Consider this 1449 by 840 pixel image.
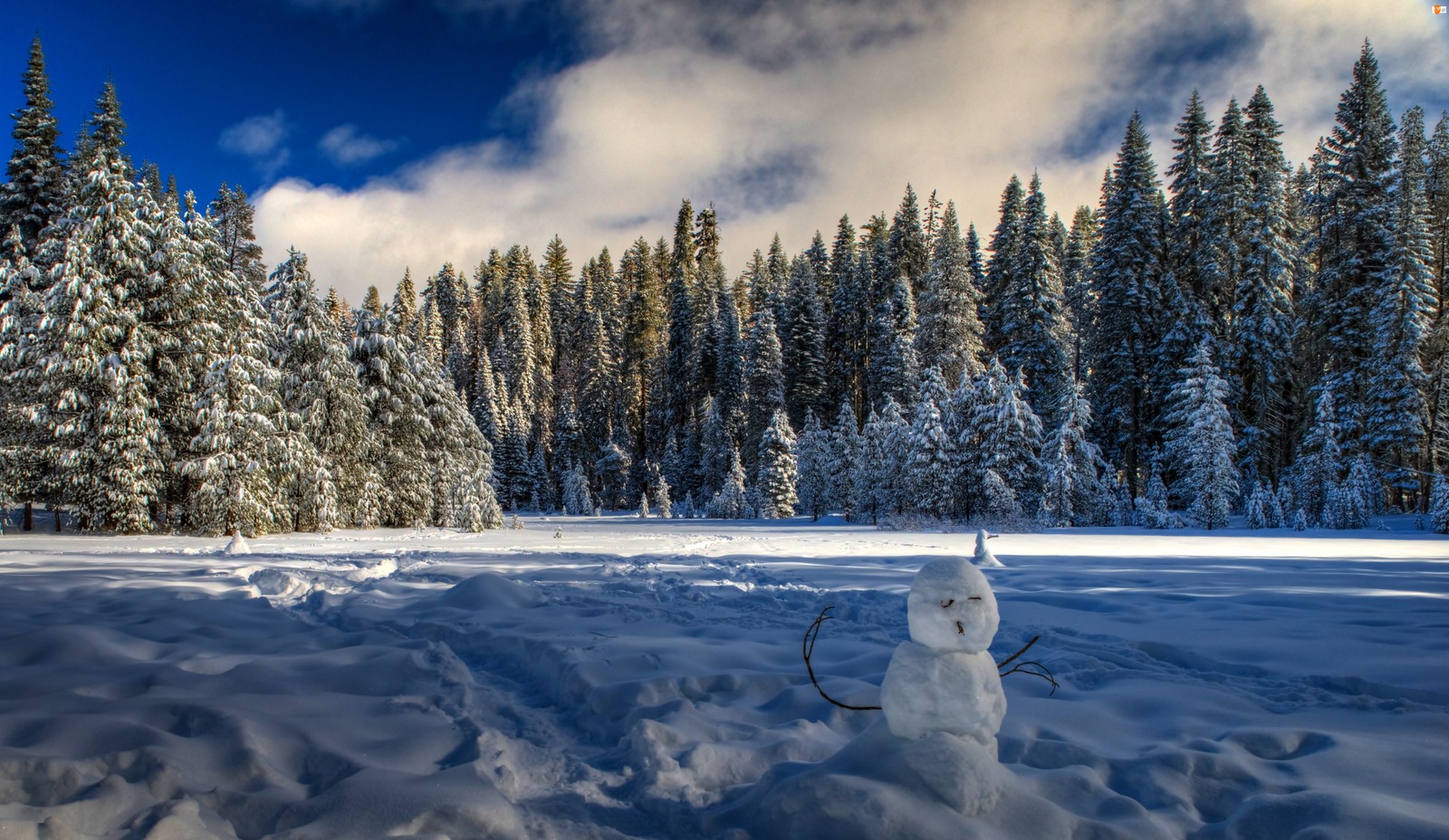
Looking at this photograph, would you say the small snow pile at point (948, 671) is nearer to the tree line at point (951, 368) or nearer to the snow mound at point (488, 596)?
the snow mound at point (488, 596)

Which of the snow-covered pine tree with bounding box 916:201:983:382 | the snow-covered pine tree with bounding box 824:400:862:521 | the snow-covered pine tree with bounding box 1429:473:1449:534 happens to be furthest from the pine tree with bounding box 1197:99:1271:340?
the snow-covered pine tree with bounding box 824:400:862:521

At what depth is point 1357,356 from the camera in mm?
22859

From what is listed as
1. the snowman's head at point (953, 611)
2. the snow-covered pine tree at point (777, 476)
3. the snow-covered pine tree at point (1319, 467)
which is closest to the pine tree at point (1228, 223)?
the snow-covered pine tree at point (1319, 467)

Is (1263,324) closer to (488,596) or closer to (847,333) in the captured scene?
(847,333)

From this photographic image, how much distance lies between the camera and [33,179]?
2158 cm

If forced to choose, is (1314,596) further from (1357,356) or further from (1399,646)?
(1357,356)

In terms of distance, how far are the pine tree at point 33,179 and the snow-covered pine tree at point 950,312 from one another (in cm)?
3197

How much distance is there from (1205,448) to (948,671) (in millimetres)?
22618

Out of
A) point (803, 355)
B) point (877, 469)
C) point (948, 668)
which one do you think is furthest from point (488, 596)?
point (803, 355)

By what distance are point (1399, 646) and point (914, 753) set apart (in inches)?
195

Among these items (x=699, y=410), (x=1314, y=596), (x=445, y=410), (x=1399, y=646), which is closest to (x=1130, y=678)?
(x=1399, y=646)

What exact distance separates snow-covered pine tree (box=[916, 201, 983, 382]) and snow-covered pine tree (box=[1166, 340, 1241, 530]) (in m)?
8.54

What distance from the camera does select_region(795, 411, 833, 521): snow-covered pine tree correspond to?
2956cm

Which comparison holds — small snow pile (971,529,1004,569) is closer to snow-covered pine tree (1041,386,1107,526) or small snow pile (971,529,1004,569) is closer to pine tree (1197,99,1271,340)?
snow-covered pine tree (1041,386,1107,526)
